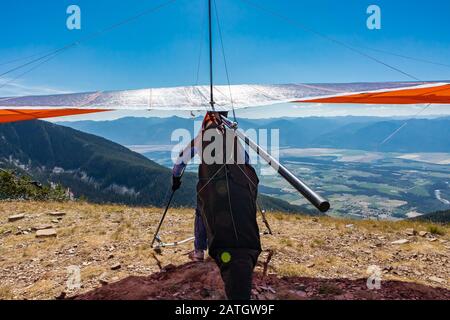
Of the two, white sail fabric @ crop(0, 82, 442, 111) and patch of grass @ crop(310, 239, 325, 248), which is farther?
patch of grass @ crop(310, 239, 325, 248)

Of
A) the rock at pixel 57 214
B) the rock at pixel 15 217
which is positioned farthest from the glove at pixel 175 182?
the rock at pixel 15 217

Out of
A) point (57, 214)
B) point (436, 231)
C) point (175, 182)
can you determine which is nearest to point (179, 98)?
point (175, 182)

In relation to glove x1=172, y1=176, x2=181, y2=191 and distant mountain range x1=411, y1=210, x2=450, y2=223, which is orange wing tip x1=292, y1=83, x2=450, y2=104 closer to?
glove x1=172, y1=176, x2=181, y2=191

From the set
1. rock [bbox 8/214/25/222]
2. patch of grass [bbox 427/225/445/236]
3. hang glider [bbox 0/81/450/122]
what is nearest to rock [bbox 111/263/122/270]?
hang glider [bbox 0/81/450/122]

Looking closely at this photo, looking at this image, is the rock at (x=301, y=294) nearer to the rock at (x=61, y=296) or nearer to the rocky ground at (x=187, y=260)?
the rocky ground at (x=187, y=260)

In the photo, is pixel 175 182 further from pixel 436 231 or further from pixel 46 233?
pixel 436 231
